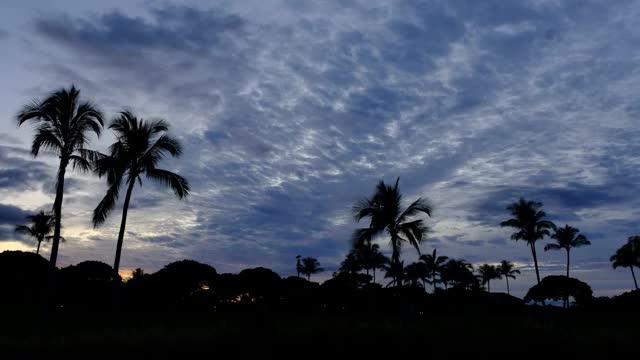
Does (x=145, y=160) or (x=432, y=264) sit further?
(x=432, y=264)

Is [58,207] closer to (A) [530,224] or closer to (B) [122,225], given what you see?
(B) [122,225]

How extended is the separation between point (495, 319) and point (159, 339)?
749 cm

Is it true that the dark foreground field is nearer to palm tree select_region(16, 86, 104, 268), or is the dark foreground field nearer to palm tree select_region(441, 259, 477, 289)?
palm tree select_region(16, 86, 104, 268)

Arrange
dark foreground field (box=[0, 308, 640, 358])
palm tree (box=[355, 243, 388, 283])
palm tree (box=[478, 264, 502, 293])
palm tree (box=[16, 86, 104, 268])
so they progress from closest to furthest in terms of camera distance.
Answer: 1. dark foreground field (box=[0, 308, 640, 358])
2. palm tree (box=[16, 86, 104, 268])
3. palm tree (box=[355, 243, 388, 283])
4. palm tree (box=[478, 264, 502, 293])

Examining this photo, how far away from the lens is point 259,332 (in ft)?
32.1

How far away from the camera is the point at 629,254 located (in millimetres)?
64812

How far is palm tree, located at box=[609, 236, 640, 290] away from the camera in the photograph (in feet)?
211

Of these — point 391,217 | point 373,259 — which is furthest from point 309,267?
point 391,217

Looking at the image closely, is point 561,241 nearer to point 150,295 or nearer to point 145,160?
point 150,295

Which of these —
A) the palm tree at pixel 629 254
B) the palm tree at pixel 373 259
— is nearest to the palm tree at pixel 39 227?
the palm tree at pixel 373 259

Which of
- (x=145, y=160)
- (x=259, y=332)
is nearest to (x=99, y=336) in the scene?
(x=259, y=332)

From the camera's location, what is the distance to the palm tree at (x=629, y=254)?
6431 centimetres

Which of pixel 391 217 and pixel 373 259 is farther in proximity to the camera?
pixel 373 259

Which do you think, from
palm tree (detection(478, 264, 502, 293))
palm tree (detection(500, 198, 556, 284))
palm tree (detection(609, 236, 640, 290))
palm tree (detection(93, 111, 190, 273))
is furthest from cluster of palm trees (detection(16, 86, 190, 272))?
palm tree (detection(478, 264, 502, 293))
